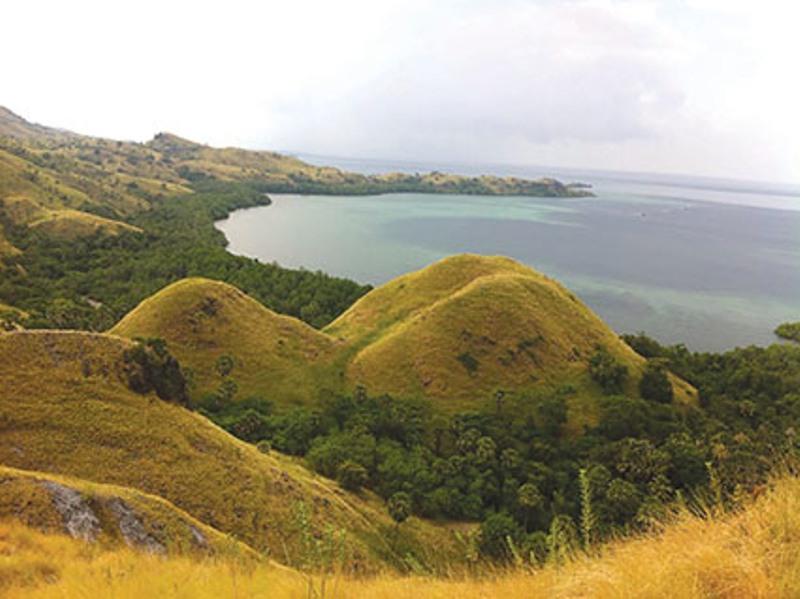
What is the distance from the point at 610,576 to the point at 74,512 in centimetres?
1741

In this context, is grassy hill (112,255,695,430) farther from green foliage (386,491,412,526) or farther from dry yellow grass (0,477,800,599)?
dry yellow grass (0,477,800,599)

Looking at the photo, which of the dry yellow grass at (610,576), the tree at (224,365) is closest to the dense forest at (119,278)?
the tree at (224,365)

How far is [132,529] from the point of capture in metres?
17.7

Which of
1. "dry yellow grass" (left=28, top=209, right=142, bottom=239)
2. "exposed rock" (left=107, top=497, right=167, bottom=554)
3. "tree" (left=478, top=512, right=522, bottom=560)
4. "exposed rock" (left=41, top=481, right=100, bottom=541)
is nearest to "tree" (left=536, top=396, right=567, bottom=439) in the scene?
"tree" (left=478, top=512, right=522, bottom=560)

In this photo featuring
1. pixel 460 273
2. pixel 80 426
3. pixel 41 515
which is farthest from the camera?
pixel 460 273

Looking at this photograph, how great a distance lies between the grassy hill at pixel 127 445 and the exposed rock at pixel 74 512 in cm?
573

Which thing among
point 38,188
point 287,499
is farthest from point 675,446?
point 38,188

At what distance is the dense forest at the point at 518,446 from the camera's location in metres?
43.5

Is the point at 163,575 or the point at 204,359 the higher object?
the point at 163,575

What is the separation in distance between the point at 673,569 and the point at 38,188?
211 meters

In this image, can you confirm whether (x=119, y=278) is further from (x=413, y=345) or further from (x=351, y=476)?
(x=351, y=476)

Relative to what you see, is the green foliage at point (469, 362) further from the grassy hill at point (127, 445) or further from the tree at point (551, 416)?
the grassy hill at point (127, 445)

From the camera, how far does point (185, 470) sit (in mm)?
25562

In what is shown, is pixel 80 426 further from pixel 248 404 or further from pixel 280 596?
pixel 248 404
